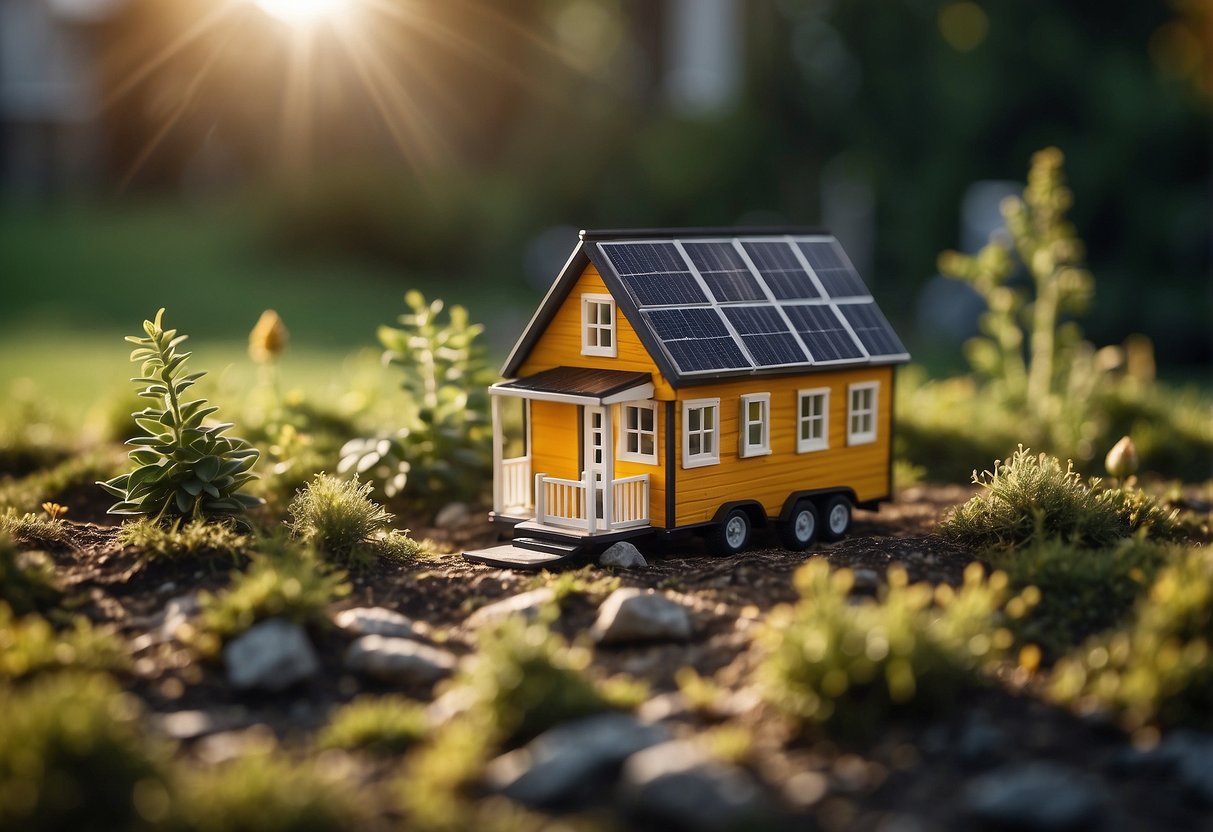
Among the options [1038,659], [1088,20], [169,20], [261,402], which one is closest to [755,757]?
[1038,659]

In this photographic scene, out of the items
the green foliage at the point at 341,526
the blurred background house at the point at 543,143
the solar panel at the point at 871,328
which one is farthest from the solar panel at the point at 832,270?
the blurred background house at the point at 543,143

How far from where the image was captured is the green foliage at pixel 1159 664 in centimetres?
737

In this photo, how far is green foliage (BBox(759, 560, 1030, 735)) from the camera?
23.7ft

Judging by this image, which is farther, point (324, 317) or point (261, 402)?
point (324, 317)

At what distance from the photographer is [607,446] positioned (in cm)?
1041

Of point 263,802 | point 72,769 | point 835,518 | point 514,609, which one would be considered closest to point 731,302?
point 835,518

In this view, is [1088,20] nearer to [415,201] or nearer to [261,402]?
[415,201]

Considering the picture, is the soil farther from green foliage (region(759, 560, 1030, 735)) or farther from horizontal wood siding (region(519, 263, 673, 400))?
horizontal wood siding (region(519, 263, 673, 400))

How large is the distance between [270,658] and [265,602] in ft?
1.71

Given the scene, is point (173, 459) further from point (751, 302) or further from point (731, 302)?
point (751, 302)

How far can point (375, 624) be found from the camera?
8.86m

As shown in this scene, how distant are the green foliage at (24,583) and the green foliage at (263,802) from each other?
2.90m

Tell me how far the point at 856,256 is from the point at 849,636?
25374mm

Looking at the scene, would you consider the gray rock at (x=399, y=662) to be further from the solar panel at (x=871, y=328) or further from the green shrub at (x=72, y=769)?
the solar panel at (x=871, y=328)
